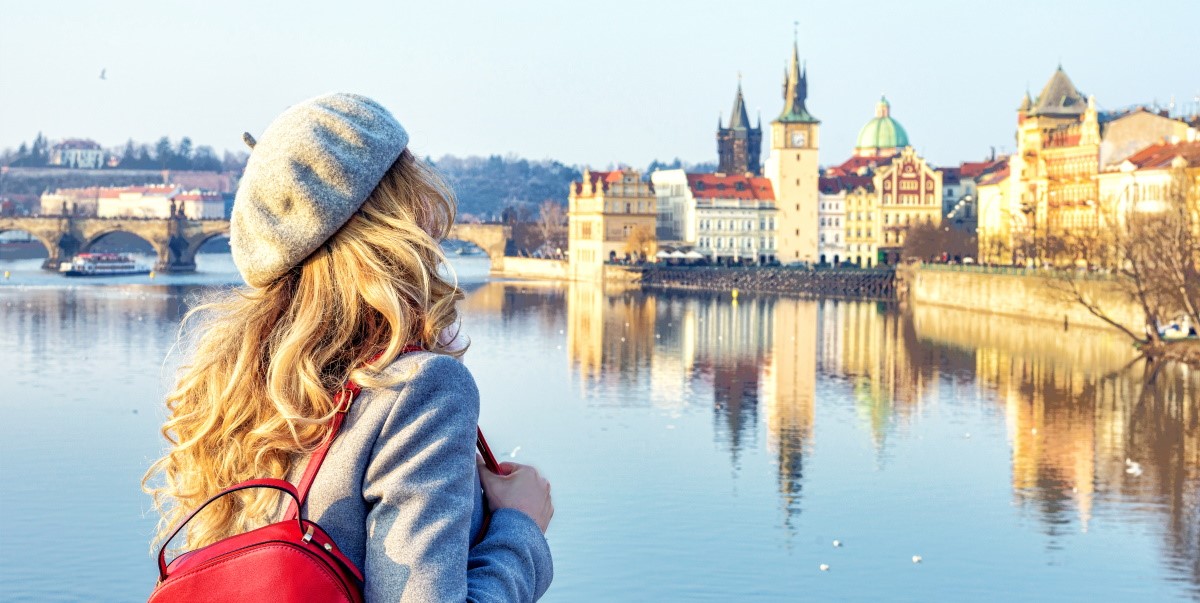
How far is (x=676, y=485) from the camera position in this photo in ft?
59.6

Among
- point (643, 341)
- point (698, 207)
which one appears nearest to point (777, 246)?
point (698, 207)

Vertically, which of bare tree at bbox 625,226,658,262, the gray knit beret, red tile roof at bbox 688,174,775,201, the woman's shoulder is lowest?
the woman's shoulder

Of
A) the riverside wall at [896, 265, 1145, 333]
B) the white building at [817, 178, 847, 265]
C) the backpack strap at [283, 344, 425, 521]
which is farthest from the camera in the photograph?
the white building at [817, 178, 847, 265]

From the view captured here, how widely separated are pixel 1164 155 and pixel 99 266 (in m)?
47.2

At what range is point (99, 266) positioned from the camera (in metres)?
76.7

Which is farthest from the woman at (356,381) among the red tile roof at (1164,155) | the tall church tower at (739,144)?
the tall church tower at (739,144)

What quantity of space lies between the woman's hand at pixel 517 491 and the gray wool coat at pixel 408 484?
170mm

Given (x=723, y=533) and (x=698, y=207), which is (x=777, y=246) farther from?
(x=723, y=533)

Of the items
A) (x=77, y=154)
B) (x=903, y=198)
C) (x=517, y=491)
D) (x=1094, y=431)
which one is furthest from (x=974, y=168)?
(x=77, y=154)

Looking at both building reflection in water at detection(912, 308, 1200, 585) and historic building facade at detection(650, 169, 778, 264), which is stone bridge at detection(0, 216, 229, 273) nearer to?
historic building facade at detection(650, 169, 778, 264)

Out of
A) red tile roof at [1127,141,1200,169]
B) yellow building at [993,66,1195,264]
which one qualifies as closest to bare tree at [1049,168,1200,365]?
red tile roof at [1127,141,1200,169]

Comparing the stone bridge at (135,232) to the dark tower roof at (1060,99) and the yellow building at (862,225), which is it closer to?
the yellow building at (862,225)

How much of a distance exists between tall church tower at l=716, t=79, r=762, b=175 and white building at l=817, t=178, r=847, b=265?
16072 mm

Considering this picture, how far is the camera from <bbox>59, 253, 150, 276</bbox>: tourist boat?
246ft
